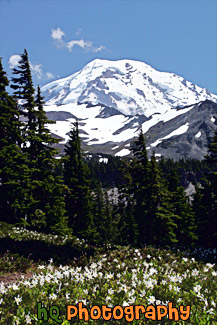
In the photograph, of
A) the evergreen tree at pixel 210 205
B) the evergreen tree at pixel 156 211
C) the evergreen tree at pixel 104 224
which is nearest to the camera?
the evergreen tree at pixel 210 205

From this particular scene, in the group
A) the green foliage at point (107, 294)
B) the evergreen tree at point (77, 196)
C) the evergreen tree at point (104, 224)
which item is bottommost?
the evergreen tree at point (104, 224)

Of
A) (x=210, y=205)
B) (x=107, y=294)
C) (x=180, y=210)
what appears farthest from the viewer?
(x=180, y=210)

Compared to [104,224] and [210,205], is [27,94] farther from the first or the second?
[104,224]

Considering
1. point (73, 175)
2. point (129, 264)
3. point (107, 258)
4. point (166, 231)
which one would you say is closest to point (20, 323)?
point (129, 264)

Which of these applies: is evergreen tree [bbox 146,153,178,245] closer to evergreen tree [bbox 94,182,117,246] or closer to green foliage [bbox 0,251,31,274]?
green foliage [bbox 0,251,31,274]

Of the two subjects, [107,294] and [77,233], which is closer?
[107,294]

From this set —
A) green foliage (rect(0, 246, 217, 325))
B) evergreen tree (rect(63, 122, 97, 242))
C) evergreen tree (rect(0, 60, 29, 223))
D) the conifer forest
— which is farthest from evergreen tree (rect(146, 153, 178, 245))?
green foliage (rect(0, 246, 217, 325))

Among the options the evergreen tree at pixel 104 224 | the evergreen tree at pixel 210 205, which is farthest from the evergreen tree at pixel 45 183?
the evergreen tree at pixel 104 224

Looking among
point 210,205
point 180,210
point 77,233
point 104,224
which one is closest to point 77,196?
point 77,233

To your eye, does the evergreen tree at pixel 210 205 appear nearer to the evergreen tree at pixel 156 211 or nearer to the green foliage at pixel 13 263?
the evergreen tree at pixel 156 211

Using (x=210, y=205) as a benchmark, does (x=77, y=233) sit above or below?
below

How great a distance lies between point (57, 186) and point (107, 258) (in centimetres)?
1487

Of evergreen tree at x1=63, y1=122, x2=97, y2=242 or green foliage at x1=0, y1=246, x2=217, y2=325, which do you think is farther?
evergreen tree at x1=63, y1=122, x2=97, y2=242

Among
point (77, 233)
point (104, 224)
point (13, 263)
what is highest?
point (13, 263)
